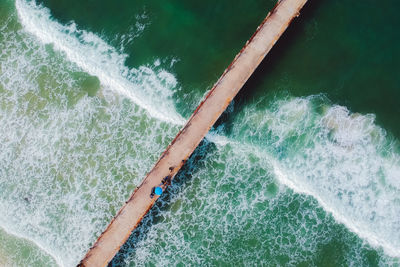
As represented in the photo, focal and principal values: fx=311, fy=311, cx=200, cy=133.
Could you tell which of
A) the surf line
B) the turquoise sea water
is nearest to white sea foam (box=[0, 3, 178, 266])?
the turquoise sea water

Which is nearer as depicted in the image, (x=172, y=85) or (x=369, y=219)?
(x=369, y=219)

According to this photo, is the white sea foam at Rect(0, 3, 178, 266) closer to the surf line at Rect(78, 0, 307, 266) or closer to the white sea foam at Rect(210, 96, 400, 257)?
the surf line at Rect(78, 0, 307, 266)

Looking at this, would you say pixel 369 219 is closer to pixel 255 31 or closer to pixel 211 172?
pixel 211 172

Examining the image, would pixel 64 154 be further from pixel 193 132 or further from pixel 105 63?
pixel 193 132

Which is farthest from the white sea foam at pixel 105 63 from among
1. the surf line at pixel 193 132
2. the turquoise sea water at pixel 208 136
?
the surf line at pixel 193 132

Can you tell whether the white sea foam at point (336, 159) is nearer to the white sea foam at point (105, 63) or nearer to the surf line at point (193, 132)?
the surf line at point (193, 132)

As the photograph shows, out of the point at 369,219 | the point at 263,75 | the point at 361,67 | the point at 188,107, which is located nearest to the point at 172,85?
the point at 188,107
